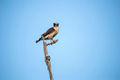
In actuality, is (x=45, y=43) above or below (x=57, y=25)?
below

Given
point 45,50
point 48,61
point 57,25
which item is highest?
point 57,25

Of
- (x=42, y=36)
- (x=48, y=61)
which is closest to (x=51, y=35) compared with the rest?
(x=42, y=36)

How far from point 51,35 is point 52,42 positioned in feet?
0.73

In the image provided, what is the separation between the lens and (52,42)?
3.26 m

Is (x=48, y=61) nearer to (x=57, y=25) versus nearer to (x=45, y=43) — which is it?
(x=45, y=43)

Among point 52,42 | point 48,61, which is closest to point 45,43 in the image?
point 52,42

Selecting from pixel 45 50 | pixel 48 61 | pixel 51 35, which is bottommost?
pixel 48 61

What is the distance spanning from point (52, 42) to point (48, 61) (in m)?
0.43

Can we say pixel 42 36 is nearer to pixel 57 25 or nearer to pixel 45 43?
pixel 45 43

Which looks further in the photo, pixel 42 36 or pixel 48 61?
pixel 42 36

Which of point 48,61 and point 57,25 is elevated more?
point 57,25

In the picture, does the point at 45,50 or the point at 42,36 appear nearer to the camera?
the point at 45,50

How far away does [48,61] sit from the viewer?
313cm

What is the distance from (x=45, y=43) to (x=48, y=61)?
0.42 metres
